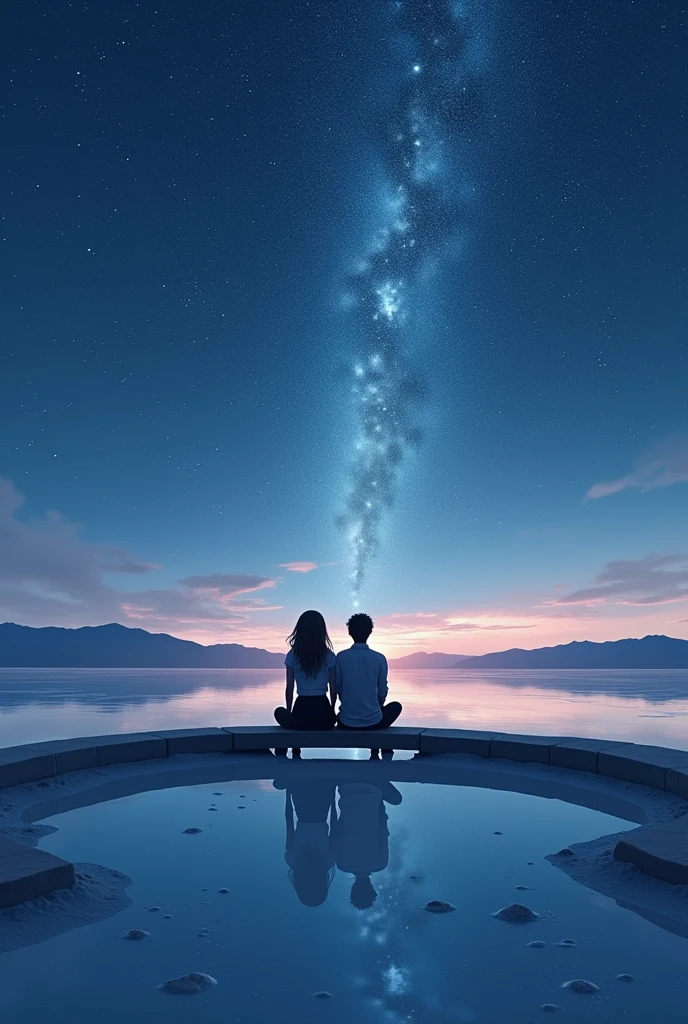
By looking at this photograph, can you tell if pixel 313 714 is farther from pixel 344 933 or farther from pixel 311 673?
pixel 344 933

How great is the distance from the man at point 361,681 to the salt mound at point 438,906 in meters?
4.49

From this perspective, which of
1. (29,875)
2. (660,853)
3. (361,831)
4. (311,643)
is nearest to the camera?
(29,875)

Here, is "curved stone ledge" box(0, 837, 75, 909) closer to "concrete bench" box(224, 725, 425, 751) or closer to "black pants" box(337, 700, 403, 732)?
"concrete bench" box(224, 725, 425, 751)

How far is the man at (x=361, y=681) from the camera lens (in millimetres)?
7996

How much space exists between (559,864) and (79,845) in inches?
119

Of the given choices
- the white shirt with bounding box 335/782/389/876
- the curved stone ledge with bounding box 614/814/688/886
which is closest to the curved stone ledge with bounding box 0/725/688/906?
the curved stone ledge with bounding box 614/814/688/886

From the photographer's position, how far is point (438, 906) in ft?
11.3

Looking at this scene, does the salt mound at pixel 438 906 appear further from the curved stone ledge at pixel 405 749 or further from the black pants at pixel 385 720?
the black pants at pixel 385 720

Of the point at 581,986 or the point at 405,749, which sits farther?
the point at 405,749

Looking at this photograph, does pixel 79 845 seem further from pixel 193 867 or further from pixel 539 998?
pixel 539 998

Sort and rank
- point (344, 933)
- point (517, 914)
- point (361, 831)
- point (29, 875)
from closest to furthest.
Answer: point (344, 933) < point (517, 914) < point (29, 875) < point (361, 831)

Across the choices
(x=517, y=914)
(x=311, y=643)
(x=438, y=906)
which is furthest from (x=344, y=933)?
(x=311, y=643)

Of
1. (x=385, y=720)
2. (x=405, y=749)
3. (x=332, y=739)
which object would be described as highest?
(x=385, y=720)

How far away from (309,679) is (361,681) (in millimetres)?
587
